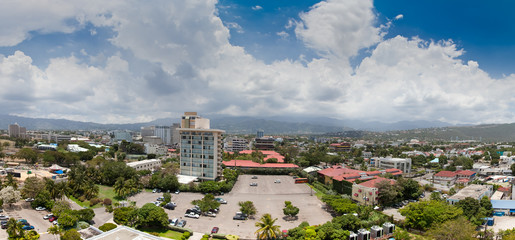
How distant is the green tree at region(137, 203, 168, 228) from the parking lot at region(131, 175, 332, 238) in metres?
2.55

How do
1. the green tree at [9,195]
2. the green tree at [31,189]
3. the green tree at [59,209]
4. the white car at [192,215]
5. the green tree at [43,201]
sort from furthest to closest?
the green tree at [31,189] < the green tree at [43,201] < the white car at [192,215] < the green tree at [9,195] < the green tree at [59,209]

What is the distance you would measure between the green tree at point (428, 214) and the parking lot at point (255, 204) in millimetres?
7685

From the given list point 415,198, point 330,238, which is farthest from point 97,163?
point 415,198

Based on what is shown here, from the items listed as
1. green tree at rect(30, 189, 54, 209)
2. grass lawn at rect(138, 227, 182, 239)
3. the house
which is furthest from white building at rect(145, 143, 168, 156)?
the house

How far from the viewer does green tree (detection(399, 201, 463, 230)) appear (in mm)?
23688

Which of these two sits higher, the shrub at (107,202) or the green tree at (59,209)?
the green tree at (59,209)

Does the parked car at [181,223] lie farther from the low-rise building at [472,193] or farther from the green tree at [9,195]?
the low-rise building at [472,193]

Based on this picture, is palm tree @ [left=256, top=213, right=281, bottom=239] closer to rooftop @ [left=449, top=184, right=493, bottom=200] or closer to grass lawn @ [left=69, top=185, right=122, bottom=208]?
grass lawn @ [left=69, top=185, right=122, bottom=208]

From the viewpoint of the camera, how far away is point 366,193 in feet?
105

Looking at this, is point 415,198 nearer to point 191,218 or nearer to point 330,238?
point 330,238

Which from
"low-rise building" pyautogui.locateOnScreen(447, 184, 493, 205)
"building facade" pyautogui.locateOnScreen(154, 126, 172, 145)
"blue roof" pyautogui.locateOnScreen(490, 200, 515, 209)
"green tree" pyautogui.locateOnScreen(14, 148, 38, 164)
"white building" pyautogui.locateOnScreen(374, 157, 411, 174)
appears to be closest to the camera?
"blue roof" pyautogui.locateOnScreen(490, 200, 515, 209)

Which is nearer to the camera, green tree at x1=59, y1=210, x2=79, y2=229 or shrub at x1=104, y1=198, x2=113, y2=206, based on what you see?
green tree at x1=59, y1=210, x2=79, y2=229

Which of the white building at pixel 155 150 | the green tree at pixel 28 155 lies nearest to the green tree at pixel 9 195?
the green tree at pixel 28 155

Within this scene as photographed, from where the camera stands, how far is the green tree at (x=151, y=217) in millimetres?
23391
